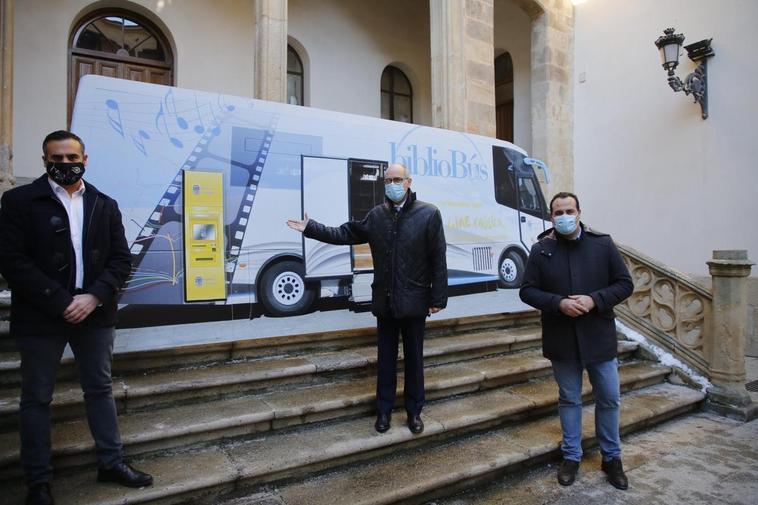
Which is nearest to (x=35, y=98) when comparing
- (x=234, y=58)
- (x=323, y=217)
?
(x=234, y=58)

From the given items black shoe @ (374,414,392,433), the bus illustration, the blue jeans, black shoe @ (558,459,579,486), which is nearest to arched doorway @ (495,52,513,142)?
the bus illustration

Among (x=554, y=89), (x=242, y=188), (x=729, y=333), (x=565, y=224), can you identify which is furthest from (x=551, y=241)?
(x=554, y=89)

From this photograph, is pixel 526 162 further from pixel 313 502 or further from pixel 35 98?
pixel 35 98

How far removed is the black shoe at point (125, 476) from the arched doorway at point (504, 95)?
9598 millimetres

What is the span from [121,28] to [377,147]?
5166mm

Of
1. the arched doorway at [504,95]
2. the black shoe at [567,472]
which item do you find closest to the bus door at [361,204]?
the black shoe at [567,472]

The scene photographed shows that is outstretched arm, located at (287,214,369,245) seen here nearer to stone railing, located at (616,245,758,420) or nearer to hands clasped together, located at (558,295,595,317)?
hands clasped together, located at (558,295,595,317)

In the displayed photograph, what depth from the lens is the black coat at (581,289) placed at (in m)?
3.06

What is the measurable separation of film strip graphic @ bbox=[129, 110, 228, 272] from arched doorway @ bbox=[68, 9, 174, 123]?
4.37 meters

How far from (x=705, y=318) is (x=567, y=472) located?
2869 millimetres

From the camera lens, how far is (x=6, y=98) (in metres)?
4.72

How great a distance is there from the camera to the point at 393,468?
3068 mm

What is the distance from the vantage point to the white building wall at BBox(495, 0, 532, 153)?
32.3 ft

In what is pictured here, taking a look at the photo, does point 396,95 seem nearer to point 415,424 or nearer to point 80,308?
point 415,424
